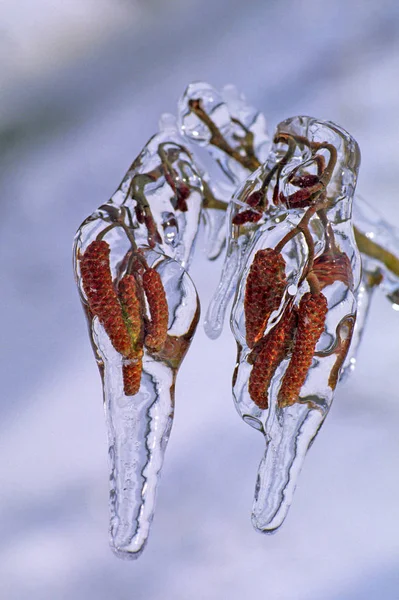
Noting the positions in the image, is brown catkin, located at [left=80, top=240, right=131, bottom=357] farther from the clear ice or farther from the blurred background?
the blurred background

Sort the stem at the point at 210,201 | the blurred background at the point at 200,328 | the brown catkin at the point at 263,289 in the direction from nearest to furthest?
the brown catkin at the point at 263,289
the stem at the point at 210,201
the blurred background at the point at 200,328

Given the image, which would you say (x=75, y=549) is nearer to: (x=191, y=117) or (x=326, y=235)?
(x=191, y=117)

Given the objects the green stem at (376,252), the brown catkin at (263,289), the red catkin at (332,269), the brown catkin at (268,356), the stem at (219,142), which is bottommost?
the brown catkin at (268,356)

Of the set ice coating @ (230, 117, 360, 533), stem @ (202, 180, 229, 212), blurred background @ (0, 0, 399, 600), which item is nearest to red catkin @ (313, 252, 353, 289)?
ice coating @ (230, 117, 360, 533)

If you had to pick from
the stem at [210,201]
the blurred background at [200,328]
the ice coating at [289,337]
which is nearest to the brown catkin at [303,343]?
the ice coating at [289,337]

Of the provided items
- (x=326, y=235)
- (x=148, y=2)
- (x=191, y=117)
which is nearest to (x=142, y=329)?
(x=326, y=235)

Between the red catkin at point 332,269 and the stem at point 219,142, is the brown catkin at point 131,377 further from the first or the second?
the stem at point 219,142
